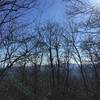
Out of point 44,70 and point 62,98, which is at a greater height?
point 44,70

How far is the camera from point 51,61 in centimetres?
3662

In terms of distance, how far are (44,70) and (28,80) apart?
5128 millimetres

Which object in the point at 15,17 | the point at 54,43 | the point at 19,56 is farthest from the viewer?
the point at 54,43

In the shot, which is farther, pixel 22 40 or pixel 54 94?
pixel 54 94

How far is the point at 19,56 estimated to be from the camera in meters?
9.76

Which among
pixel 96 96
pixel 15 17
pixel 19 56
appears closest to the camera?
pixel 15 17

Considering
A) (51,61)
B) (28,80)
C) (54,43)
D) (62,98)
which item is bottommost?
(62,98)

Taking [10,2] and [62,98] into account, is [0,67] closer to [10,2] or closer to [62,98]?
[10,2]

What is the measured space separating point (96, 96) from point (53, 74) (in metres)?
8.51

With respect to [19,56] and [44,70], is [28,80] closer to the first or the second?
[44,70]

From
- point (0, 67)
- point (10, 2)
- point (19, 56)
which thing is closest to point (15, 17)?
point (10, 2)

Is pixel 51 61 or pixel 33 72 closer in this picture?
pixel 33 72

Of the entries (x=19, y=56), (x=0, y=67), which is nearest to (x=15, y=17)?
(x=19, y=56)

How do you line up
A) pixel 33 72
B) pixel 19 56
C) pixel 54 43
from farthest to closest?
1. pixel 54 43
2. pixel 33 72
3. pixel 19 56
